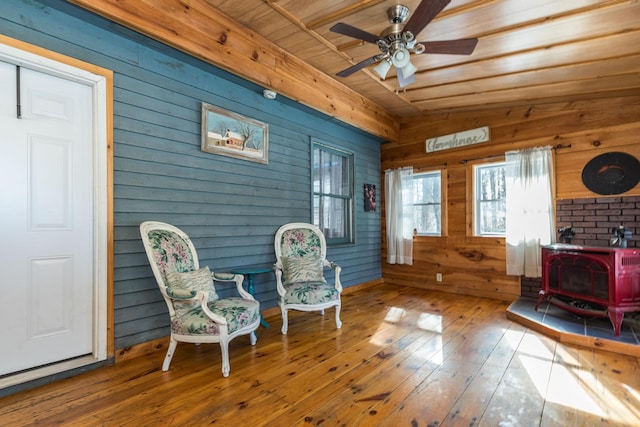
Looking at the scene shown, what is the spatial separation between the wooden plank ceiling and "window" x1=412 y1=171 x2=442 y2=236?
1.48 meters

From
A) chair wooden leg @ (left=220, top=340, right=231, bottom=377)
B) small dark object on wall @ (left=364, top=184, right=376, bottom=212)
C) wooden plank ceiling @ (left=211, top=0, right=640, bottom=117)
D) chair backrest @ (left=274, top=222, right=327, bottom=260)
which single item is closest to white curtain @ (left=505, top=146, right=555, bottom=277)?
wooden plank ceiling @ (left=211, top=0, right=640, bottom=117)

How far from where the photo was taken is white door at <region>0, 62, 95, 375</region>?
213 centimetres

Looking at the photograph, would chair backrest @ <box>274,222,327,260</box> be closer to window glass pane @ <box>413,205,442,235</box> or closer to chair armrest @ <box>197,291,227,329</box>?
chair armrest @ <box>197,291,227,329</box>

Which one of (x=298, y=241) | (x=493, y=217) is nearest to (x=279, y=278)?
(x=298, y=241)

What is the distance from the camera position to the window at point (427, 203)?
524 centimetres

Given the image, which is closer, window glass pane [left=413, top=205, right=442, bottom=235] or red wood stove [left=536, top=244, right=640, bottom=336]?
red wood stove [left=536, top=244, right=640, bottom=336]

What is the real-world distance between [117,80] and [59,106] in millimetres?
461

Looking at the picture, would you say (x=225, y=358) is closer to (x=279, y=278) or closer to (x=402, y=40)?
(x=279, y=278)

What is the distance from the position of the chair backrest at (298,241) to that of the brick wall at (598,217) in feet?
10.2

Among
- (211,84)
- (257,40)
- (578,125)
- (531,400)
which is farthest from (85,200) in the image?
(578,125)

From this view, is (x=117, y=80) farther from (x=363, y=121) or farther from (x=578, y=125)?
(x=578, y=125)

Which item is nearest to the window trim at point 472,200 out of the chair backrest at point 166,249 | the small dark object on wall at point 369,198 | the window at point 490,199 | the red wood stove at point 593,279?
the window at point 490,199

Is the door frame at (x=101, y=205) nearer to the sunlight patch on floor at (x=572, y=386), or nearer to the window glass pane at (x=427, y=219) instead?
the sunlight patch on floor at (x=572, y=386)

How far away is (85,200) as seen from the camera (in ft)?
8.05
